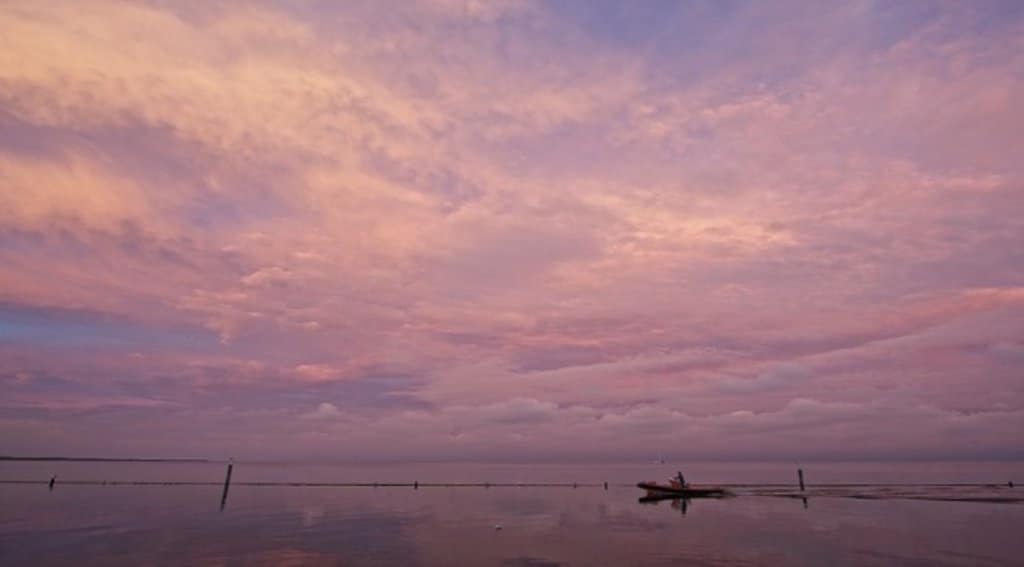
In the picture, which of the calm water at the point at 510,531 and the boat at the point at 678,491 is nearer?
the calm water at the point at 510,531

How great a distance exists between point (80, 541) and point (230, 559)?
19184mm

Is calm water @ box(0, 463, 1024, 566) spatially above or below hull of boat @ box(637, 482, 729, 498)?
below

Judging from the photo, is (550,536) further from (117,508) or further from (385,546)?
(117,508)

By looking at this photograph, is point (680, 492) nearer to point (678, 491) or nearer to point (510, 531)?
point (678, 491)

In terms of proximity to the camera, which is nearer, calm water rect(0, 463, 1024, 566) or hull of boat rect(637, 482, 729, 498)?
calm water rect(0, 463, 1024, 566)

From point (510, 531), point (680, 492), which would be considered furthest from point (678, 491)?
point (510, 531)

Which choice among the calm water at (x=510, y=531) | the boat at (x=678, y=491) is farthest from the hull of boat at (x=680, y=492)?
the calm water at (x=510, y=531)

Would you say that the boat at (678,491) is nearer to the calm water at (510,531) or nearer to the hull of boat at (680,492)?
the hull of boat at (680,492)

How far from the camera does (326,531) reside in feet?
197

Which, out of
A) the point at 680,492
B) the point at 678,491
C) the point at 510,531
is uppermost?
the point at 678,491

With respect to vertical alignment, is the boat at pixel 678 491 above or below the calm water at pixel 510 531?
above

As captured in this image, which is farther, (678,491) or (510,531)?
(678,491)

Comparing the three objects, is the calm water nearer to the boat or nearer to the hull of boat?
the boat

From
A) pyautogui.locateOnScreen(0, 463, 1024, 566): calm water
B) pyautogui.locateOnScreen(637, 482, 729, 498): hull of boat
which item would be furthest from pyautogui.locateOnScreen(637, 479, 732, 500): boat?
pyautogui.locateOnScreen(0, 463, 1024, 566): calm water
